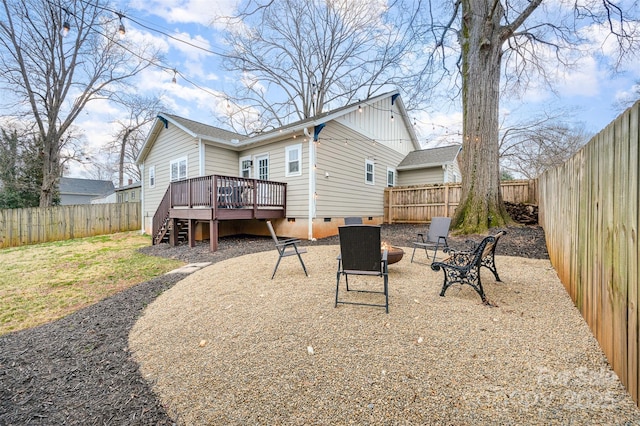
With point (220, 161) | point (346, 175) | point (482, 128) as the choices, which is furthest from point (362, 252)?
point (220, 161)

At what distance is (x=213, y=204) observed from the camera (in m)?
7.90

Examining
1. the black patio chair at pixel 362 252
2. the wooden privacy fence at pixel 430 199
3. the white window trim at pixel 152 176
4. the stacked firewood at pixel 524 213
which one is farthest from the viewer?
the white window trim at pixel 152 176

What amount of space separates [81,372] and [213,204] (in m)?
5.67

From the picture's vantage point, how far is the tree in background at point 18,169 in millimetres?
14562

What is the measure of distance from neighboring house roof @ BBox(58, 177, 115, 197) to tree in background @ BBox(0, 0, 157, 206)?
17.0 m

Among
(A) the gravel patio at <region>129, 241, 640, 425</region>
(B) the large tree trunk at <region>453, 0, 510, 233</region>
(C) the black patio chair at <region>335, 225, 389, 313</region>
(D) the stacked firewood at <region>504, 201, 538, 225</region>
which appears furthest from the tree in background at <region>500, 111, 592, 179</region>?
(C) the black patio chair at <region>335, 225, 389, 313</region>

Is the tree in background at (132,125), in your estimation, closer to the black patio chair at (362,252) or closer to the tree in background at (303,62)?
the tree in background at (303,62)

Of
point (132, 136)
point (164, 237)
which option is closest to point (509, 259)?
point (164, 237)

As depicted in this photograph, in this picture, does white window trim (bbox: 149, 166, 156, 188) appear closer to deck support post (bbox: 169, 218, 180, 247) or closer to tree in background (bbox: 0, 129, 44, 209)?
deck support post (bbox: 169, 218, 180, 247)

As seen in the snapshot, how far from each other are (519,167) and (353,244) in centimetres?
2088

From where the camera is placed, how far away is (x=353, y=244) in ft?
11.2

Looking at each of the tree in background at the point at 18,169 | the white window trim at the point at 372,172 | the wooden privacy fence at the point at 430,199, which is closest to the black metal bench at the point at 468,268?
the wooden privacy fence at the point at 430,199

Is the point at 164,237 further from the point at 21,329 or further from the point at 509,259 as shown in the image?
the point at 509,259

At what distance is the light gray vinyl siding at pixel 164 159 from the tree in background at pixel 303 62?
688 centimetres
